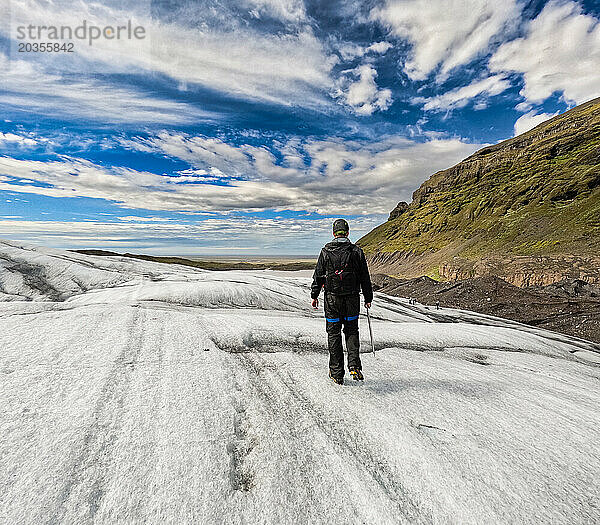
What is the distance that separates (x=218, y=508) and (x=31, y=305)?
9926mm

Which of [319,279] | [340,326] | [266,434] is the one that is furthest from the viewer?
[319,279]

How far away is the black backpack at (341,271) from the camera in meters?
5.31

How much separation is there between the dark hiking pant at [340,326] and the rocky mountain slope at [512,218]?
1569 inches

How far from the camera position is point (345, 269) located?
17.5ft

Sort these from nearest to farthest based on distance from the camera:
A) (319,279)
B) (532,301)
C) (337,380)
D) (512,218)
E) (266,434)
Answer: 1. (266,434)
2. (337,380)
3. (319,279)
4. (532,301)
5. (512,218)

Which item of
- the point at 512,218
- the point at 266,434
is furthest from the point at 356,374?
the point at 512,218

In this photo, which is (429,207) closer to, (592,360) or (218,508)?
(592,360)

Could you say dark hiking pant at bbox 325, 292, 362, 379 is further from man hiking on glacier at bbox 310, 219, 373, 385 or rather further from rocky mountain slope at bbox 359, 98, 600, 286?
rocky mountain slope at bbox 359, 98, 600, 286

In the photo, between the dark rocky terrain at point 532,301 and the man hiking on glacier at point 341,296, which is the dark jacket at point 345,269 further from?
the dark rocky terrain at point 532,301

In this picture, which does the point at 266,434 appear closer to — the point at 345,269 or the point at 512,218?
the point at 345,269

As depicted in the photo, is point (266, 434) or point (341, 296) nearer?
point (266, 434)

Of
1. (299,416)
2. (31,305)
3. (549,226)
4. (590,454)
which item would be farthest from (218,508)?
(549,226)

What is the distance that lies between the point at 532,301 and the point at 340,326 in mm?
28257

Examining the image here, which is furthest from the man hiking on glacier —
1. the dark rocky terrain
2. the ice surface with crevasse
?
the dark rocky terrain
